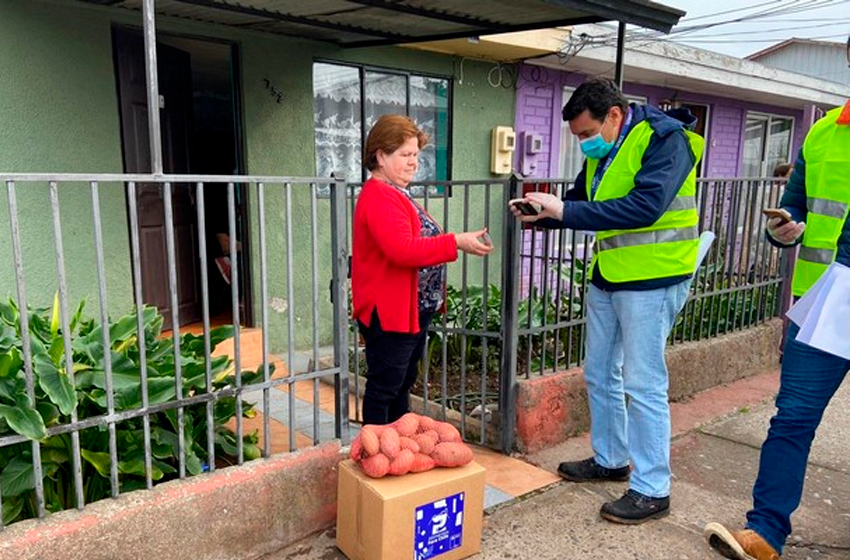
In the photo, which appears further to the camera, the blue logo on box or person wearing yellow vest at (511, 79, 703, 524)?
person wearing yellow vest at (511, 79, 703, 524)

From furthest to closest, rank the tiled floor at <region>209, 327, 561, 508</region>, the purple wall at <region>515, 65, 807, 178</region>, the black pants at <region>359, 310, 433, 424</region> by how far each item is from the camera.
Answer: the purple wall at <region>515, 65, 807, 178</region> < the tiled floor at <region>209, 327, 561, 508</region> < the black pants at <region>359, 310, 433, 424</region>

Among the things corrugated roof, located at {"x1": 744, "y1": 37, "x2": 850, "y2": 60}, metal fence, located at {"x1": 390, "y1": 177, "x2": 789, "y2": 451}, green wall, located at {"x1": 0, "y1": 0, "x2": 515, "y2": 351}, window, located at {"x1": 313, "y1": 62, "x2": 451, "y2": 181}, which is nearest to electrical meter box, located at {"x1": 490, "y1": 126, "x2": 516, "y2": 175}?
window, located at {"x1": 313, "y1": 62, "x2": 451, "y2": 181}

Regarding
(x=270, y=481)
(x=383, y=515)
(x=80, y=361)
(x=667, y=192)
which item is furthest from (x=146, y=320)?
(x=667, y=192)

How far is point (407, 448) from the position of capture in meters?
2.51

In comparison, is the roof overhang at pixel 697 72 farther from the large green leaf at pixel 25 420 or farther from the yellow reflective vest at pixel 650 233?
the large green leaf at pixel 25 420

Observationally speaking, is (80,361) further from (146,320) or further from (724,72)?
(724,72)

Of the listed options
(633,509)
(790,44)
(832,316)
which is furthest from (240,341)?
(790,44)

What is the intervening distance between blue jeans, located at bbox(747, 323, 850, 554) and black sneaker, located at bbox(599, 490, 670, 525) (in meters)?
0.42

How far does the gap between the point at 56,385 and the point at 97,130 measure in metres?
2.53

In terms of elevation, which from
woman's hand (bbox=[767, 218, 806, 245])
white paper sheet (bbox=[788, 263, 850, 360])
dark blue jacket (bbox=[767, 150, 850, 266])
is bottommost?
white paper sheet (bbox=[788, 263, 850, 360])

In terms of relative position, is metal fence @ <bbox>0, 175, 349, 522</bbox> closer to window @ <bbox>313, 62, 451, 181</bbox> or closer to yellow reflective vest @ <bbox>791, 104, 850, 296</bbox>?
yellow reflective vest @ <bbox>791, 104, 850, 296</bbox>

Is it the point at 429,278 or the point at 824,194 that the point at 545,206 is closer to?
the point at 429,278

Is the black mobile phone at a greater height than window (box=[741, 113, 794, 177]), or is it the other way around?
window (box=[741, 113, 794, 177])

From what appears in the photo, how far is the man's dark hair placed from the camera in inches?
106
